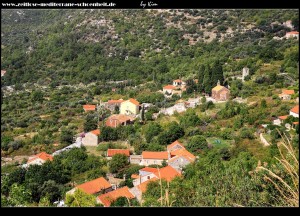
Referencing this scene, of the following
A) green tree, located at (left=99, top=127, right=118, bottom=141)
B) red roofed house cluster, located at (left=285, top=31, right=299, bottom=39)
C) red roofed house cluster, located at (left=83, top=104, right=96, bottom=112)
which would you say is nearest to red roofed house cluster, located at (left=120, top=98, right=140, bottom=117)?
red roofed house cluster, located at (left=83, top=104, right=96, bottom=112)

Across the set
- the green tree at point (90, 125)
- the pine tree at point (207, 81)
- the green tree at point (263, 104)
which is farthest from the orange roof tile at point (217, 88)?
the green tree at point (90, 125)

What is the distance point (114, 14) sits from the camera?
3447 cm

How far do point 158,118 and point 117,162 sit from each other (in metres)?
5.99

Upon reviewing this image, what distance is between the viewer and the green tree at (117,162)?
Answer: 38.7 ft

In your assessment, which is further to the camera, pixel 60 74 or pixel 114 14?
pixel 114 14

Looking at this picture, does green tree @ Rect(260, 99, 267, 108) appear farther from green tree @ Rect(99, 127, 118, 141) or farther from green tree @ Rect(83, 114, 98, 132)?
green tree @ Rect(83, 114, 98, 132)

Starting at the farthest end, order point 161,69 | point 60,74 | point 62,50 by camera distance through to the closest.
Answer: point 62,50, point 60,74, point 161,69

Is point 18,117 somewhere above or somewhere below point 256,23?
below

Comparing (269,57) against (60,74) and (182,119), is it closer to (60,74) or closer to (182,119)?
(182,119)

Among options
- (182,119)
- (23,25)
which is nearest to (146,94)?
(182,119)

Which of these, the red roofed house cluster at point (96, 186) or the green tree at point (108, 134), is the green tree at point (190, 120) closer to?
the green tree at point (108, 134)

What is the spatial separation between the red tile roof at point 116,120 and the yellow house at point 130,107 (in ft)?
2.58

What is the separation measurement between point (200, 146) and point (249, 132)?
1696 millimetres

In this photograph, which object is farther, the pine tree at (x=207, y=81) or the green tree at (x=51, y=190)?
the pine tree at (x=207, y=81)
